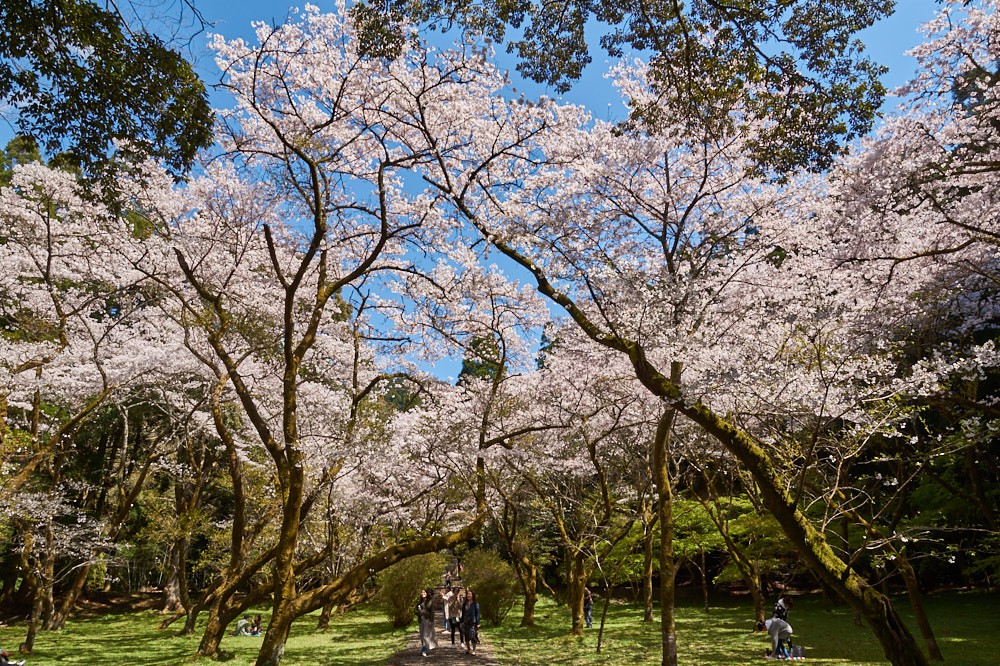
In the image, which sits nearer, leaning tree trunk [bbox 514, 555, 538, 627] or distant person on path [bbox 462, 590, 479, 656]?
distant person on path [bbox 462, 590, 479, 656]

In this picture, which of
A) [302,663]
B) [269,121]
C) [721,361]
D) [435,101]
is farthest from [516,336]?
[302,663]

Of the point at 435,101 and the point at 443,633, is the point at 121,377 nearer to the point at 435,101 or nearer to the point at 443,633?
the point at 435,101

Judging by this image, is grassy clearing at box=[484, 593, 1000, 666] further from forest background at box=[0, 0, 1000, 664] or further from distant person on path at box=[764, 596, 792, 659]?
forest background at box=[0, 0, 1000, 664]

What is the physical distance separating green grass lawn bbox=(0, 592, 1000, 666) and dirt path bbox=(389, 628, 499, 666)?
0.98ft

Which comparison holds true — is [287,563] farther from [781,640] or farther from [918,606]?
[918,606]

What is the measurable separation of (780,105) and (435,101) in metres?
3.93

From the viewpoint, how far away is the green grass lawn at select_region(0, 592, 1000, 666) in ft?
35.5

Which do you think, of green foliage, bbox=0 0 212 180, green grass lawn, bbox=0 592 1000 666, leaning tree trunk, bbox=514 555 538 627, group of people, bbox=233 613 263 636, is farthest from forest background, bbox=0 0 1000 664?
group of people, bbox=233 613 263 636

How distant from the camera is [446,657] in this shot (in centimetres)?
1156

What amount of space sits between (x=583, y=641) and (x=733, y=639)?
3661mm

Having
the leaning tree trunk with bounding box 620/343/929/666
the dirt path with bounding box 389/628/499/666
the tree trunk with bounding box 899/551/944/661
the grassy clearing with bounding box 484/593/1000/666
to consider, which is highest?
the leaning tree trunk with bounding box 620/343/929/666

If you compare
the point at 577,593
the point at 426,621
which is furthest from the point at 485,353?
the point at 577,593

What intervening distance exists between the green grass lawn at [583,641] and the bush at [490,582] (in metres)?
0.56

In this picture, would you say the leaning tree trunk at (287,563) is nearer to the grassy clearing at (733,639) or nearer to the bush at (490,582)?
the grassy clearing at (733,639)
